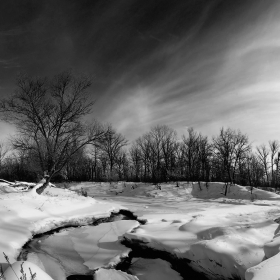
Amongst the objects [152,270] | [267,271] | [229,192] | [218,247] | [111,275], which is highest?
[267,271]

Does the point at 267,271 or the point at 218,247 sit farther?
the point at 218,247

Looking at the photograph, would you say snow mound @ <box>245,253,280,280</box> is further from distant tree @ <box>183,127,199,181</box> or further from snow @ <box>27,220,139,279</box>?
distant tree @ <box>183,127,199,181</box>

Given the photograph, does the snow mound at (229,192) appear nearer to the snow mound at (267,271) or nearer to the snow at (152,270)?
the snow at (152,270)

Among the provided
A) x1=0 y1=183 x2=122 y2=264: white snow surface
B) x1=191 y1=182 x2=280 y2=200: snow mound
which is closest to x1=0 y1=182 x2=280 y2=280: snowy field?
x1=0 y1=183 x2=122 y2=264: white snow surface

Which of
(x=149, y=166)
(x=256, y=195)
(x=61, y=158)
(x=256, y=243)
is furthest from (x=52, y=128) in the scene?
(x=149, y=166)

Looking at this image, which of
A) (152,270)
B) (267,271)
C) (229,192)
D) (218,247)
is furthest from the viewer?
(229,192)

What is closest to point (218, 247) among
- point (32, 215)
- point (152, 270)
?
point (152, 270)

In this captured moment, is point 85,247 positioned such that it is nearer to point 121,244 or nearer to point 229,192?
point 121,244

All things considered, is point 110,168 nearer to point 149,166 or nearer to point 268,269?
point 149,166

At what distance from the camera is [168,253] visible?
17.1 feet

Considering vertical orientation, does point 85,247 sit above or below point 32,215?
below

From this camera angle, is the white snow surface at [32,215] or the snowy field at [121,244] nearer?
the snowy field at [121,244]

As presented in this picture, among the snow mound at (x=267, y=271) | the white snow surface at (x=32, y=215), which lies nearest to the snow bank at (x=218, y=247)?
the snow mound at (x=267, y=271)

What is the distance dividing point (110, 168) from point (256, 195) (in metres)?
26.1
